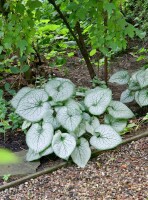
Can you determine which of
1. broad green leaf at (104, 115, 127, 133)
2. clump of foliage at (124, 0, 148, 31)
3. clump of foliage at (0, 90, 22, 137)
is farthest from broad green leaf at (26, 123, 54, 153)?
clump of foliage at (124, 0, 148, 31)

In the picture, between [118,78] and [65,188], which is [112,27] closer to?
[118,78]

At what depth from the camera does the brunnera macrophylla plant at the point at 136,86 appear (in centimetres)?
295

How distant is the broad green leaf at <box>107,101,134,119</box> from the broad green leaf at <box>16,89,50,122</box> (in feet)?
1.57

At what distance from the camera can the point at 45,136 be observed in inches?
95.4

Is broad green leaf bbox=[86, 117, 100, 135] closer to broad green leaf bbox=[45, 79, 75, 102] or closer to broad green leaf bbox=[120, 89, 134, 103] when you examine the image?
broad green leaf bbox=[45, 79, 75, 102]

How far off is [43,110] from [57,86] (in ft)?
0.77

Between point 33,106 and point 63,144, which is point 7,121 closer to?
point 33,106

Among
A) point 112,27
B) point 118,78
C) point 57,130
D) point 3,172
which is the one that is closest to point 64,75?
point 118,78

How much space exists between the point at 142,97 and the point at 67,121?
0.79 meters

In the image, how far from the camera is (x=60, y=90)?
8.69 ft

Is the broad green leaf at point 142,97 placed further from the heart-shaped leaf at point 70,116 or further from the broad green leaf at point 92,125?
the heart-shaped leaf at point 70,116

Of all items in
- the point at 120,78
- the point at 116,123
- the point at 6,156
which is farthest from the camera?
the point at 120,78

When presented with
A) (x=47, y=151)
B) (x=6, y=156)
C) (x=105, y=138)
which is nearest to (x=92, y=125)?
(x=105, y=138)

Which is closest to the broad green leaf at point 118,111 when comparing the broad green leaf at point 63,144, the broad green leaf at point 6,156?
the broad green leaf at point 63,144
